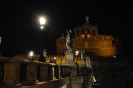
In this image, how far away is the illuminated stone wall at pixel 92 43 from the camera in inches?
4205

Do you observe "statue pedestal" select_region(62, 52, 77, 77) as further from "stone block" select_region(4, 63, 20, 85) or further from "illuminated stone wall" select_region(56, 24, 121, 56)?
"illuminated stone wall" select_region(56, 24, 121, 56)

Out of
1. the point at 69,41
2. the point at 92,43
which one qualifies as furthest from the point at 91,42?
the point at 69,41

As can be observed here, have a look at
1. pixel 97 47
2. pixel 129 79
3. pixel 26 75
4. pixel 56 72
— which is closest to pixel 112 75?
pixel 129 79

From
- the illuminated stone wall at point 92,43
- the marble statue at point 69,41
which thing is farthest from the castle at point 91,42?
the marble statue at point 69,41

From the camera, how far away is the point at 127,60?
89.8m

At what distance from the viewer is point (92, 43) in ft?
350

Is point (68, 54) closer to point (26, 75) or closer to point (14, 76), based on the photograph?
point (26, 75)

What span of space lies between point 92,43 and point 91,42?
0.55 metres

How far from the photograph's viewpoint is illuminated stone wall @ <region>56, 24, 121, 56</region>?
10681cm

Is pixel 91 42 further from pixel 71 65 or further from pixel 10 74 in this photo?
pixel 10 74

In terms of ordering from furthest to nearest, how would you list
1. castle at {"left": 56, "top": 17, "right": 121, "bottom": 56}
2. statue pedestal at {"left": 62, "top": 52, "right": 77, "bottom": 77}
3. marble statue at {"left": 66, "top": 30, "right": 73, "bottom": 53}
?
castle at {"left": 56, "top": 17, "right": 121, "bottom": 56}, marble statue at {"left": 66, "top": 30, "right": 73, "bottom": 53}, statue pedestal at {"left": 62, "top": 52, "right": 77, "bottom": 77}

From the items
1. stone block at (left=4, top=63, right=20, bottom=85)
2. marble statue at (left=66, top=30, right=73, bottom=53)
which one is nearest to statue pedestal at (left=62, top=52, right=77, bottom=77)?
marble statue at (left=66, top=30, right=73, bottom=53)

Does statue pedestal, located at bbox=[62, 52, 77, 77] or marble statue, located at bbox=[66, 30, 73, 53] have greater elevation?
marble statue, located at bbox=[66, 30, 73, 53]

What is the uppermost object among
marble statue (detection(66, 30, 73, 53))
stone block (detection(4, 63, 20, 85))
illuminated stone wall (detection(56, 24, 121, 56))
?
illuminated stone wall (detection(56, 24, 121, 56))
